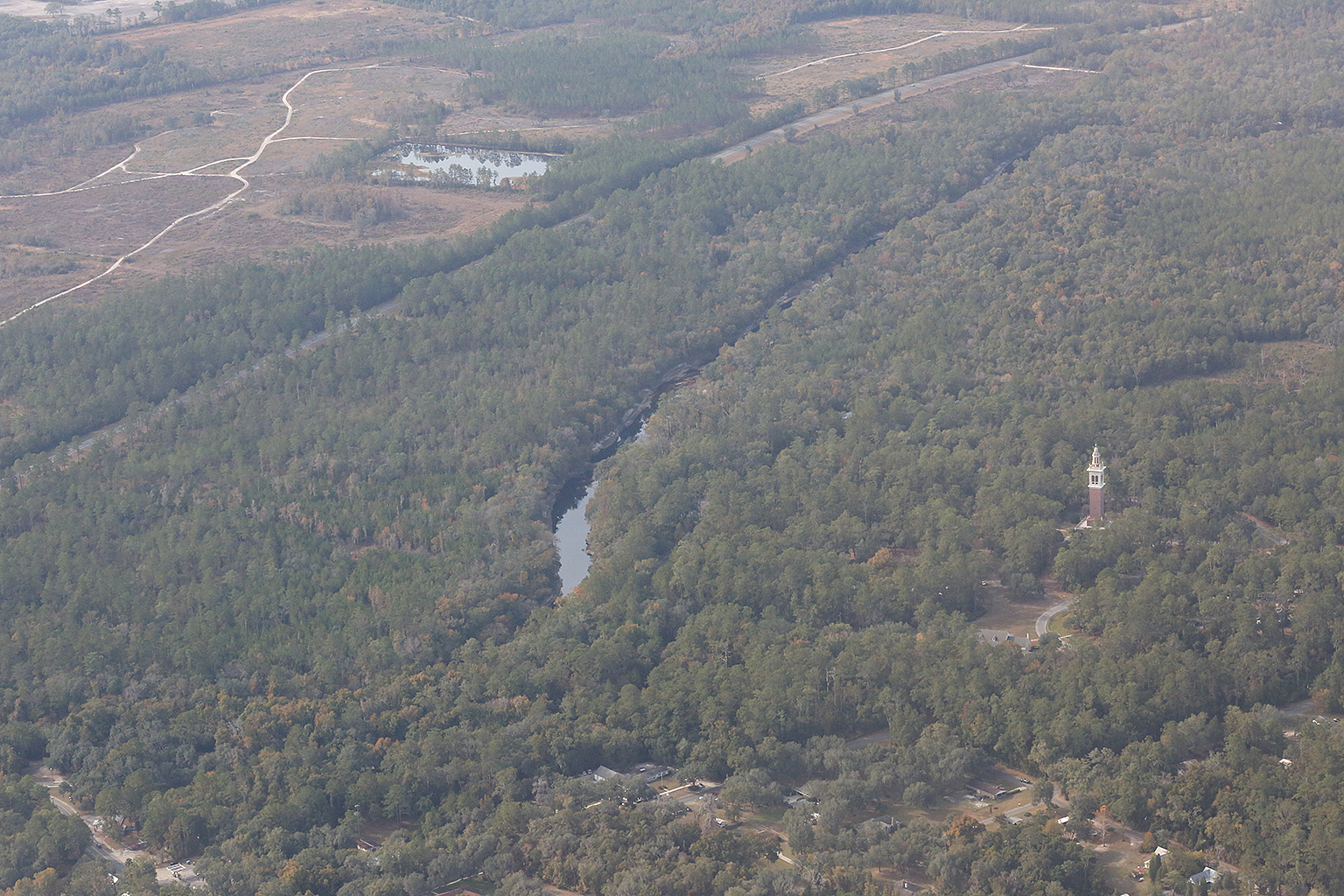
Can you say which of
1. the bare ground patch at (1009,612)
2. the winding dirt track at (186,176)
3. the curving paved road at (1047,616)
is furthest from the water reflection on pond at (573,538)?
the winding dirt track at (186,176)

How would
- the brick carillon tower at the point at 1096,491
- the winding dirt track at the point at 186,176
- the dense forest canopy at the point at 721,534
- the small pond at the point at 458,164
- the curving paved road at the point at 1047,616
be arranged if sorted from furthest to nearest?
1. the small pond at the point at 458,164
2. the winding dirt track at the point at 186,176
3. the brick carillon tower at the point at 1096,491
4. the curving paved road at the point at 1047,616
5. the dense forest canopy at the point at 721,534

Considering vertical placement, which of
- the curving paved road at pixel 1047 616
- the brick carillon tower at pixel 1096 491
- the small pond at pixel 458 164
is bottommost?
the curving paved road at pixel 1047 616

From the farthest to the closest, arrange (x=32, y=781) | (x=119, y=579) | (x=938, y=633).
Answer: (x=119, y=579) → (x=938, y=633) → (x=32, y=781)

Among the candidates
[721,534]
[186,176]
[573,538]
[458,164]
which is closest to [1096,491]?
[721,534]

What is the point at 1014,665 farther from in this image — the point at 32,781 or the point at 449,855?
the point at 32,781

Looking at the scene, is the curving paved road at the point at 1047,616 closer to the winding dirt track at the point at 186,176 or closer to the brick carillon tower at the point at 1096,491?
the brick carillon tower at the point at 1096,491

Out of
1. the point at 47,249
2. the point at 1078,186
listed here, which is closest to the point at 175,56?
the point at 47,249
